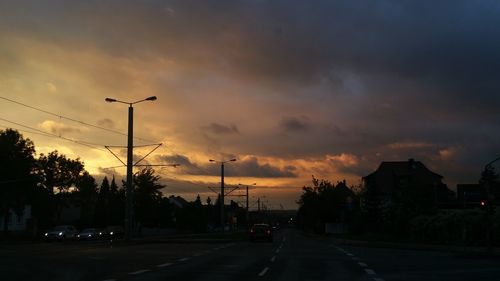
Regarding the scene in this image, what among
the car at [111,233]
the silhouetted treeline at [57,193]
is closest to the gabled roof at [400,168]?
the silhouetted treeline at [57,193]

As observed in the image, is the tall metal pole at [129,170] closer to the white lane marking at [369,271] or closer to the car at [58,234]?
the car at [58,234]

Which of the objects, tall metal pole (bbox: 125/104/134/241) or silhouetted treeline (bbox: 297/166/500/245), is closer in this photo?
silhouetted treeline (bbox: 297/166/500/245)

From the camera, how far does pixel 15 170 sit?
225 ft

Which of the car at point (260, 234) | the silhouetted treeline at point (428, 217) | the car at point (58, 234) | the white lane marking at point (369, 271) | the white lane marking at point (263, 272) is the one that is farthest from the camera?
the car at point (58, 234)

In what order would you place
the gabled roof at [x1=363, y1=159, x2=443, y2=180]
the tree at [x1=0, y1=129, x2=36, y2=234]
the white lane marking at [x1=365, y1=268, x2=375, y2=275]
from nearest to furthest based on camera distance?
1. the white lane marking at [x1=365, y1=268, x2=375, y2=275]
2. the tree at [x1=0, y1=129, x2=36, y2=234]
3. the gabled roof at [x1=363, y1=159, x2=443, y2=180]

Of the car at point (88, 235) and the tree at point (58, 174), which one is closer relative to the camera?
the car at point (88, 235)

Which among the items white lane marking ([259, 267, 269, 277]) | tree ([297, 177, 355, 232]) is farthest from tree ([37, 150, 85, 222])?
white lane marking ([259, 267, 269, 277])

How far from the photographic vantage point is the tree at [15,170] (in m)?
67.4

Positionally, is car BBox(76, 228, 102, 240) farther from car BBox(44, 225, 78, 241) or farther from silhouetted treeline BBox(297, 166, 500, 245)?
silhouetted treeline BBox(297, 166, 500, 245)

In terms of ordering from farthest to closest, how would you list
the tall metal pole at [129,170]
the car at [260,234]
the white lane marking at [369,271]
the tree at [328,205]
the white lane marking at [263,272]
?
the tree at [328,205] → the car at [260,234] → the tall metal pole at [129,170] → the white lane marking at [369,271] → the white lane marking at [263,272]

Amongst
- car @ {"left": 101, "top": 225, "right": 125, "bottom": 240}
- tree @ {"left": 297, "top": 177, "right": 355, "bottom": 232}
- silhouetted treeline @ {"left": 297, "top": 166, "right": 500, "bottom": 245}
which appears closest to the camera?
silhouetted treeline @ {"left": 297, "top": 166, "right": 500, "bottom": 245}

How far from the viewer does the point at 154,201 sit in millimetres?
106188

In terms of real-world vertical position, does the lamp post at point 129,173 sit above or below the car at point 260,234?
above

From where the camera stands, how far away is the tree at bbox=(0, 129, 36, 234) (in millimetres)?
67375
